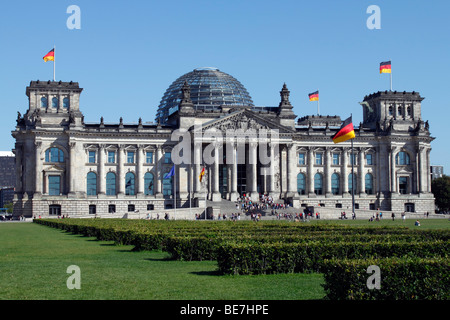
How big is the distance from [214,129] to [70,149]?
23.9 m

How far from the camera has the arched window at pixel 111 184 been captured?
109 meters

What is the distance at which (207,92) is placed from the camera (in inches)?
4887

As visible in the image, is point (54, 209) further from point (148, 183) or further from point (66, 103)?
point (66, 103)

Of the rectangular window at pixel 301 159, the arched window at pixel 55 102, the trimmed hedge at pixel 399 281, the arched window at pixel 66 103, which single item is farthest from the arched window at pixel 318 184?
the trimmed hedge at pixel 399 281

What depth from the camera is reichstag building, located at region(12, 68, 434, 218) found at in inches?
4158

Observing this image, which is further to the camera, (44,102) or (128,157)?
(128,157)

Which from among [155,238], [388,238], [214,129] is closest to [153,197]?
[214,129]

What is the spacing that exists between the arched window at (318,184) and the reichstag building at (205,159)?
18cm

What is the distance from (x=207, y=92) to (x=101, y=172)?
2812 centimetres

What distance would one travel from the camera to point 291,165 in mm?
112125

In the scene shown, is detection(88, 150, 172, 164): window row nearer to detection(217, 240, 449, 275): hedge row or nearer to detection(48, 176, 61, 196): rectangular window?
detection(48, 176, 61, 196): rectangular window

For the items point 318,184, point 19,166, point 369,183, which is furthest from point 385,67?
point 19,166

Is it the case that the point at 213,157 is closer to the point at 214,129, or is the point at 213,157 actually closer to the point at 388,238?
the point at 214,129

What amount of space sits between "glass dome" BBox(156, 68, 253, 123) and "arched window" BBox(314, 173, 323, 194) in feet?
66.8
